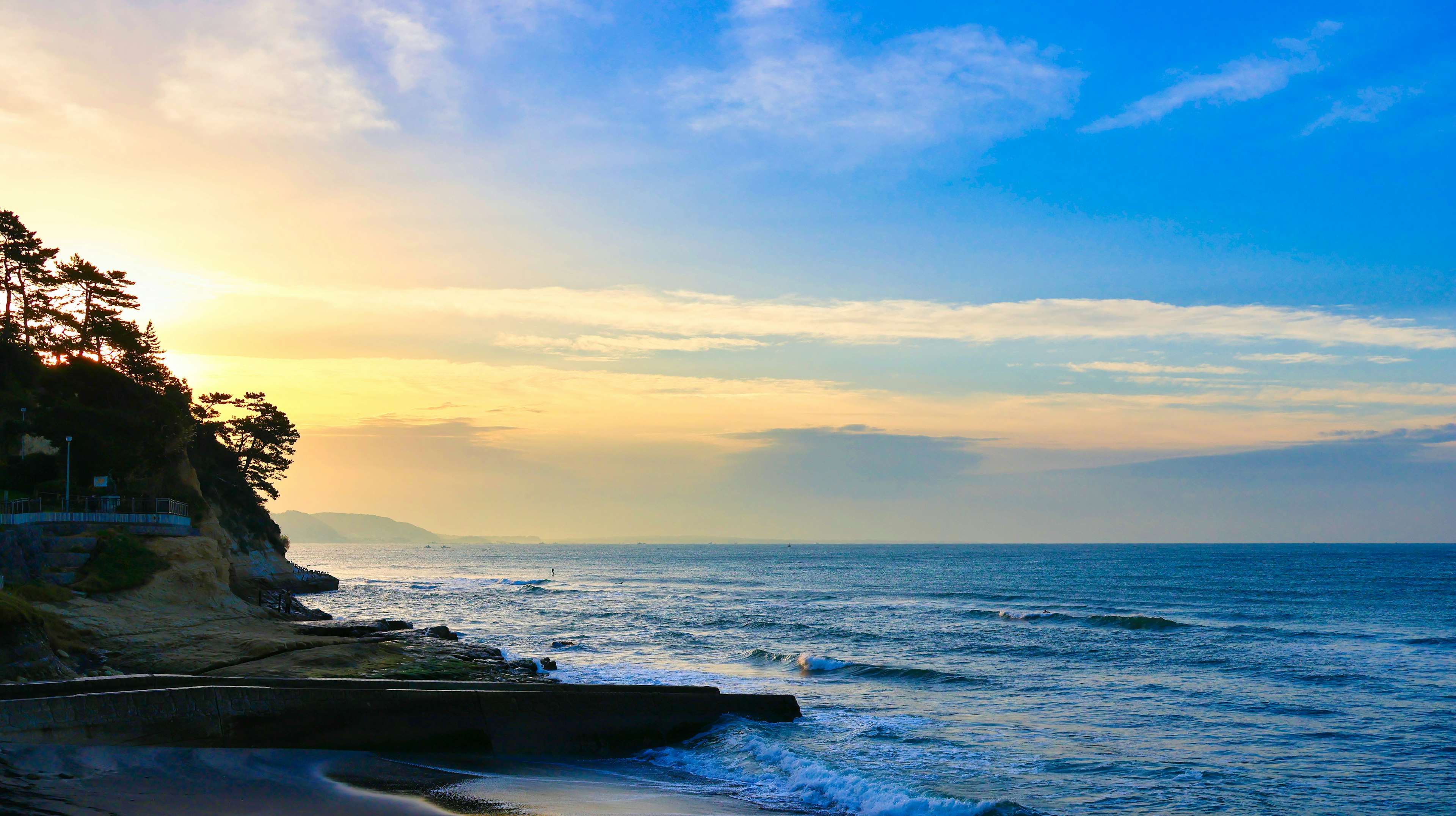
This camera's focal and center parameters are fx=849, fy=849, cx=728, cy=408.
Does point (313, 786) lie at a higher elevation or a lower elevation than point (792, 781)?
higher

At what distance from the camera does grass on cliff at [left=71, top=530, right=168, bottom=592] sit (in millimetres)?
28406

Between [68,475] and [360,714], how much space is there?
89.2ft

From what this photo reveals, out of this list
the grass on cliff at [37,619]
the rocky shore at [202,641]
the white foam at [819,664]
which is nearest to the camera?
the grass on cliff at [37,619]

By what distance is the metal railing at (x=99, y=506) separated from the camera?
106 feet

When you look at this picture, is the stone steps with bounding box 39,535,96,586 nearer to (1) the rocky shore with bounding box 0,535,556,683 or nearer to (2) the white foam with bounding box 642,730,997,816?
(1) the rocky shore with bounding box 0,535,556,683

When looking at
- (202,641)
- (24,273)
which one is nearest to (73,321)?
(24,273)

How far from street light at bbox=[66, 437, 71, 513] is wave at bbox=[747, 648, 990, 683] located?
28.1m

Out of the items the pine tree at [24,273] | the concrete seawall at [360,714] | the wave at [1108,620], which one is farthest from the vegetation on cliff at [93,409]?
the wave at [1108,620]

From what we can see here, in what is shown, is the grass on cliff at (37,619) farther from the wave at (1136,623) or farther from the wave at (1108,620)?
the wave at (1136,623)

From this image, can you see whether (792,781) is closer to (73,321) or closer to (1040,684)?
(1040,684)

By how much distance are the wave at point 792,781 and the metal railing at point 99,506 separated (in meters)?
27.9

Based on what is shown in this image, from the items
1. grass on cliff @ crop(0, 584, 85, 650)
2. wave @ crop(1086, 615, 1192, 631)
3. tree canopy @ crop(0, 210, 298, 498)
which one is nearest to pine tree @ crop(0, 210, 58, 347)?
tree canopy @ crop(0, 210, 298, 498)

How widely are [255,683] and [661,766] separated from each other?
8.54 metres

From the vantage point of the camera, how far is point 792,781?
1677 cm
